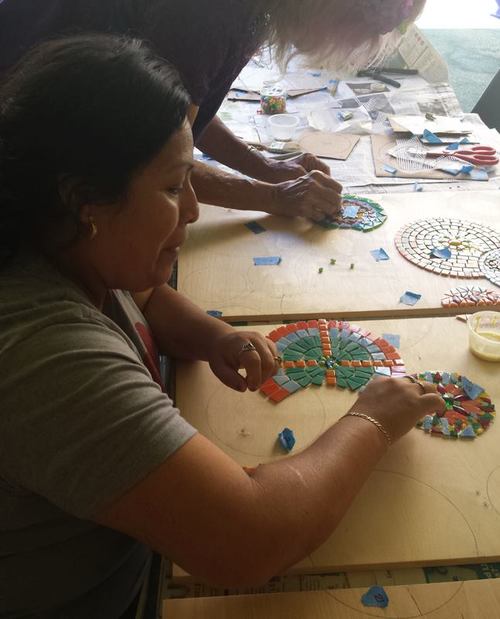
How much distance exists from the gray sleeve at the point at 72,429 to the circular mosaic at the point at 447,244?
0.96 metres

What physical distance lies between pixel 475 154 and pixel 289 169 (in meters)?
0.64

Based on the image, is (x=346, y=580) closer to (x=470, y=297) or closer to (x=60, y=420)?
(x=60, y=420)

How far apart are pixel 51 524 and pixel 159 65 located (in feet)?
1.99

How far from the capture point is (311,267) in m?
1.40

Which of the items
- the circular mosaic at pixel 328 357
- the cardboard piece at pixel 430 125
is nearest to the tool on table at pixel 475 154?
the cardboard piece at pixel 430 125

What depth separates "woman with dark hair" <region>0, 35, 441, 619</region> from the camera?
60cm

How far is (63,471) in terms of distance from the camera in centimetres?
59

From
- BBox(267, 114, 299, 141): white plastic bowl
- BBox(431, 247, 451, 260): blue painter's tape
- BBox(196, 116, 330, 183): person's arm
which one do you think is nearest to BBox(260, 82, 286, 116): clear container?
BBox(267, 114, 299, 141): white plastic bowl

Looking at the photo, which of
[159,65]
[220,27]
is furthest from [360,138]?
[159,65]

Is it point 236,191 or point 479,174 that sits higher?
point 236,191

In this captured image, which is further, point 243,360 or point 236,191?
point 236,191

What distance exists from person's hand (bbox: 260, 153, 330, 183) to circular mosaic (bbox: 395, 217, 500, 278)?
38 centimetres

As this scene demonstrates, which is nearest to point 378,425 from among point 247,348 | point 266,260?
point 247,348

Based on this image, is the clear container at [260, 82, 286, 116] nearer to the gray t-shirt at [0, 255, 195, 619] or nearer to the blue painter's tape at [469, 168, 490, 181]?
the blue painter's tape at [469, 168, 490, 181]
